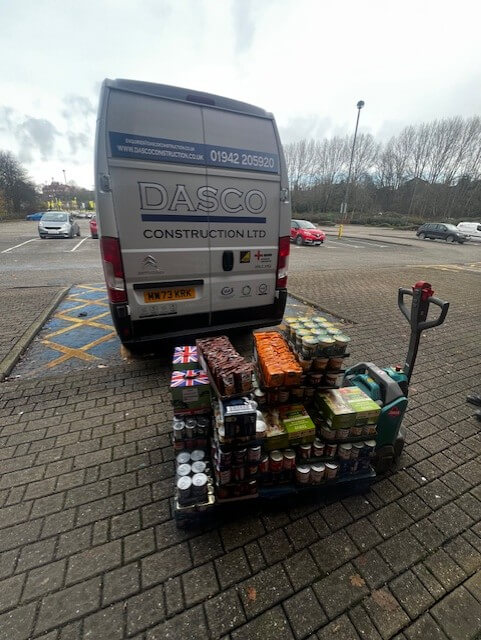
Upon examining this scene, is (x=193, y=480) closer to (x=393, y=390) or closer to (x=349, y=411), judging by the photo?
(x=349, y=411)

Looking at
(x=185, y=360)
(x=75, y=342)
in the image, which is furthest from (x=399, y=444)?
(x=75, y=342)

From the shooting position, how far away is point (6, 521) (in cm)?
206

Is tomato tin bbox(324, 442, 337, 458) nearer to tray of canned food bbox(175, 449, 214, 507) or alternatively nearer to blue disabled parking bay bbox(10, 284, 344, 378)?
tray of canned food bbox(175, 449, 214, 507)

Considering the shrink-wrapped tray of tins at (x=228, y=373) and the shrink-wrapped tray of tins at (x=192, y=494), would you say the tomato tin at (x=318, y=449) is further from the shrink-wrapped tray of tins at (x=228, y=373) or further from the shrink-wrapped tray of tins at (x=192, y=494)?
the shrink-wrapped tray of tins at (x=192, y=494)

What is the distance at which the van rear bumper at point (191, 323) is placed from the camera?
3.37 metres

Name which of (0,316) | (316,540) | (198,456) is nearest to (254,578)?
(316,540)

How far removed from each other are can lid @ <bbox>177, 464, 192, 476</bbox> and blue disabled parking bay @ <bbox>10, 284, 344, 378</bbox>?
2.45 metres

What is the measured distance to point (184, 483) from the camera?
2.03 m

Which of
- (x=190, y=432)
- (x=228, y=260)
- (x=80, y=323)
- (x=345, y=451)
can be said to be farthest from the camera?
(x=80, y=323)

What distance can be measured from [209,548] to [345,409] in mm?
1334

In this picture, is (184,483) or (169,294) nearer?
(184,483)

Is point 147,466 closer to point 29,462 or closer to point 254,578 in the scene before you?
point 29,462

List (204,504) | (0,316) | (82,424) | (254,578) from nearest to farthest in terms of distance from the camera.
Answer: (254,578)
(204,504)
(82,424)
(0,316)

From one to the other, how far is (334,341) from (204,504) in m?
1.48
